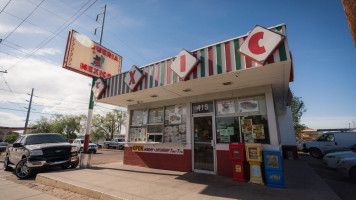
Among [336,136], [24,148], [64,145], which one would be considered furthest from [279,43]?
[336,136]

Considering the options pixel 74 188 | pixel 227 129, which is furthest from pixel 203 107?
pixel 74 188

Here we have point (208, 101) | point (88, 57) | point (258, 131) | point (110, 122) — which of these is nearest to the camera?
point (258, 131)

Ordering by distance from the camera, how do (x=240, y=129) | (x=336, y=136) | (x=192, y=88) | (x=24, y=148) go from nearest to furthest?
(x=240, y=129) < (x=192, y=88) < (x=24, y=148) < (x=336, y=136)

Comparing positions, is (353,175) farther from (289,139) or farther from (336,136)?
(336,136)

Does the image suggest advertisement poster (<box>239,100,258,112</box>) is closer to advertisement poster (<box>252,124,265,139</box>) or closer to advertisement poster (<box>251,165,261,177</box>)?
advertisement poster (<box>252,124,265,139</box>)

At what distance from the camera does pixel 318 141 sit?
511 inches

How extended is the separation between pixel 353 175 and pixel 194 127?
619 centimetres

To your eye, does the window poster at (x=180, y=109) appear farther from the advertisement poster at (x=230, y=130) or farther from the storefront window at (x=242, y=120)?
the advertisement poster at (x=230, y=130)

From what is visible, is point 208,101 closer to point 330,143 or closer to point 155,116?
point 155,116

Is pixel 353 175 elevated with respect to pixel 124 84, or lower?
lower

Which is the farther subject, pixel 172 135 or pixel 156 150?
pixel 156 150

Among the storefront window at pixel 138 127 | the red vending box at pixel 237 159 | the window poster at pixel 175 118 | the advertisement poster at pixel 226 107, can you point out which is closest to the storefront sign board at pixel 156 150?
the storefront window at pixel 138 127

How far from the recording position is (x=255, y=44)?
4.16 meters

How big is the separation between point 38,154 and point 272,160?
883 centimetres
